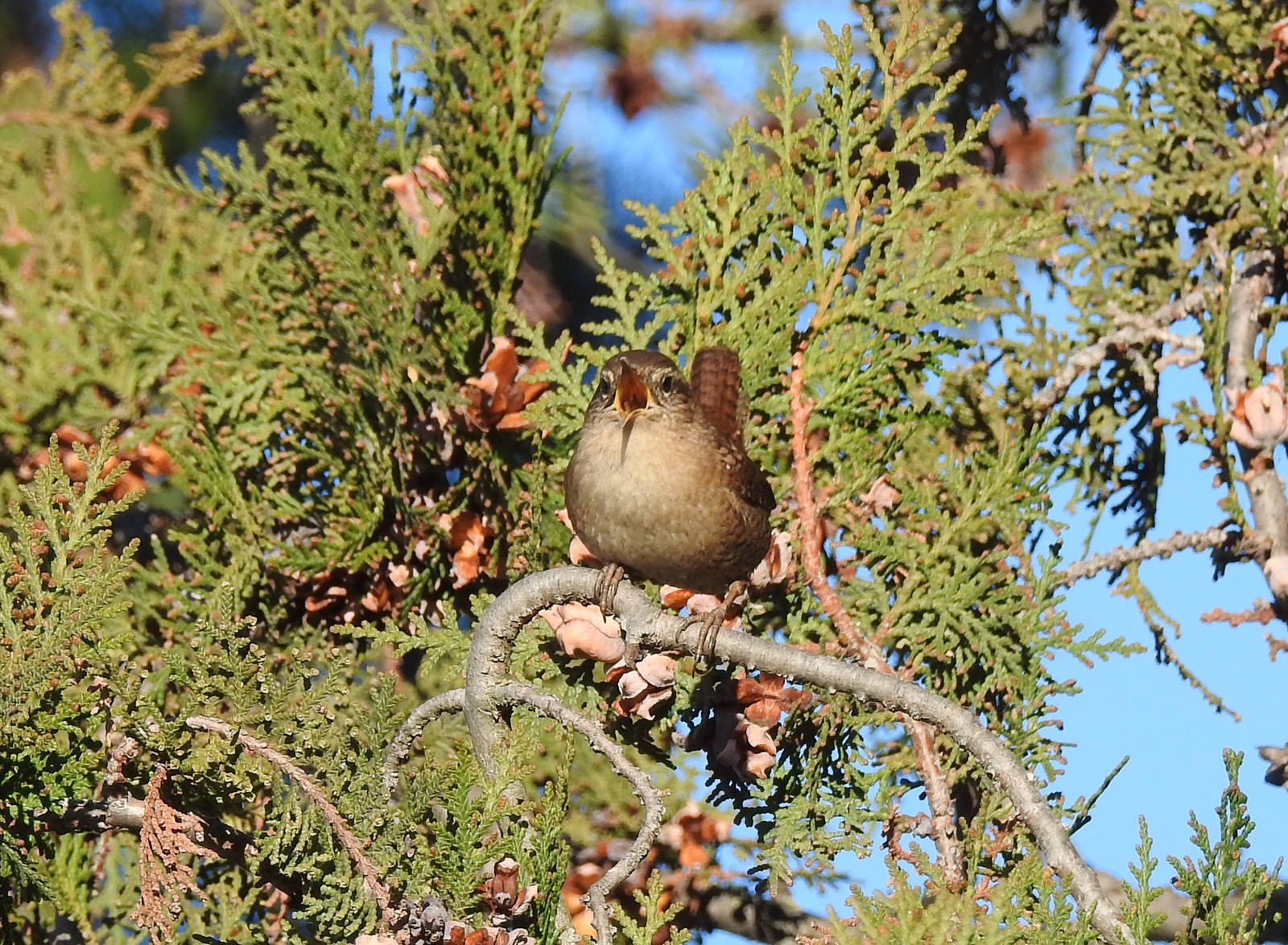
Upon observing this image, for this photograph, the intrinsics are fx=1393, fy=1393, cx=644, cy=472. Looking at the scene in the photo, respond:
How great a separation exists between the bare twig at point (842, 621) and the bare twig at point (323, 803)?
2.35 feet

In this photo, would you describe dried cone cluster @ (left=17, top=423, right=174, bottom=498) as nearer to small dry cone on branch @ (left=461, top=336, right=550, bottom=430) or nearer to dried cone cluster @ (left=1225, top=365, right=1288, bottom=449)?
small dry cone on branch @ (left=461, top=336, right=550, bottom=430)

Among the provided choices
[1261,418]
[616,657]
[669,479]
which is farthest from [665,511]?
[1261,418]

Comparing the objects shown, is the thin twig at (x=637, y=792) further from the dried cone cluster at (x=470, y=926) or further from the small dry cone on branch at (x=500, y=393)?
the small dry cone on branch at (x=500, y=393)

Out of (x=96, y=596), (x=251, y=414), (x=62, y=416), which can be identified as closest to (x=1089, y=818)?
(x=96, y=596)

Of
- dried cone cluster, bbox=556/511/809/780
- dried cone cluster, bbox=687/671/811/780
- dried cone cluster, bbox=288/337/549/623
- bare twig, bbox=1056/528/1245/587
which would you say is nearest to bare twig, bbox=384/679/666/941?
dried cone cluster, bbox=556/511/809/780

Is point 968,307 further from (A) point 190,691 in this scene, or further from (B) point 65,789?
(B) point 65,789

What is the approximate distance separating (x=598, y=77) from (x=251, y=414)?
244 centimetres

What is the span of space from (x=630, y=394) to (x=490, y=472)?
33cm

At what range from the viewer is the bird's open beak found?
8.20 feet

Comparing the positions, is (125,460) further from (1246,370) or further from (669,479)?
(1246,370)

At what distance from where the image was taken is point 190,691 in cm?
183

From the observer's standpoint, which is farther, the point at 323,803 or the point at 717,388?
the point at 717,388

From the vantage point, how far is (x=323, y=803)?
175cm

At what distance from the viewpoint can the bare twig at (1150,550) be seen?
2607mm
